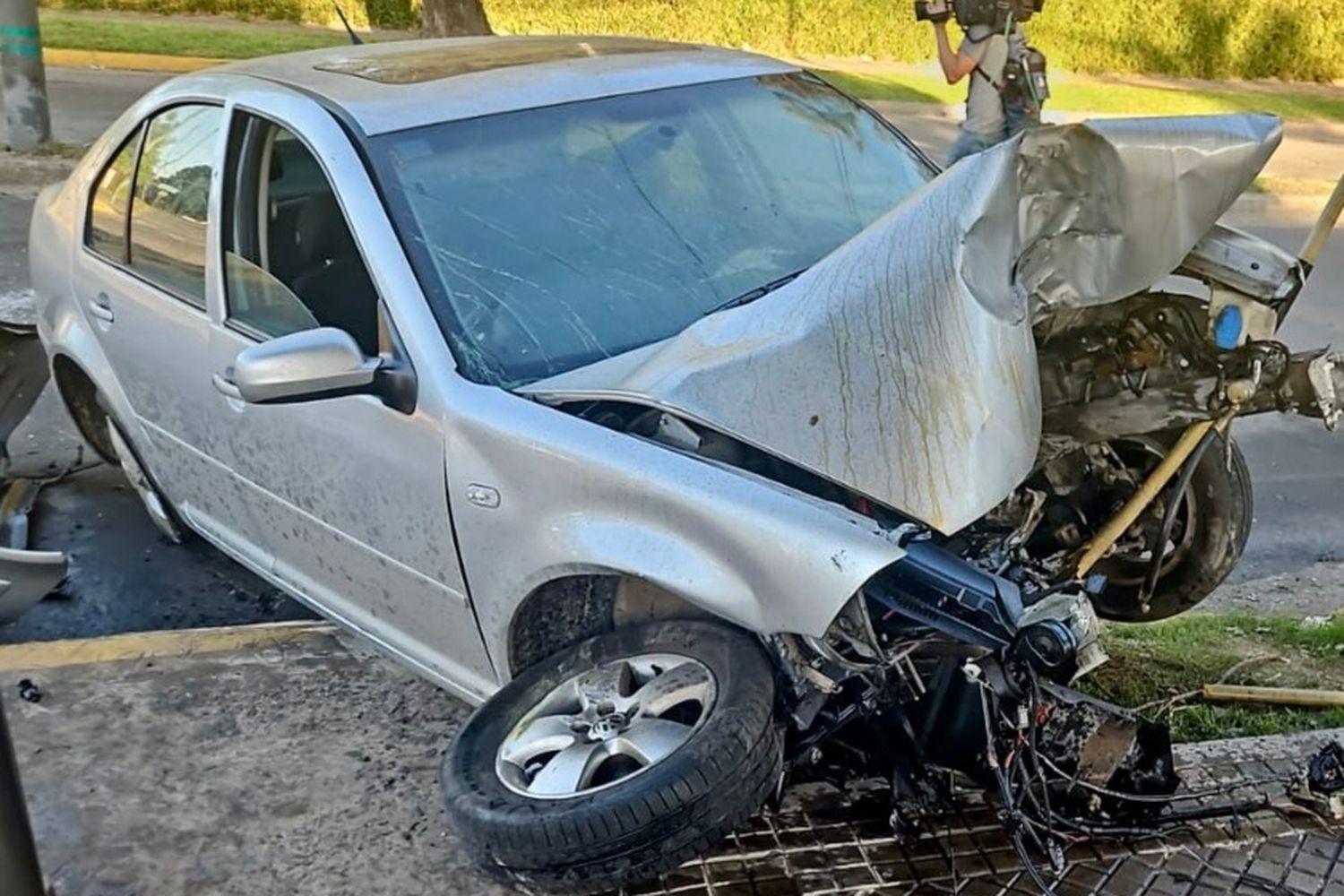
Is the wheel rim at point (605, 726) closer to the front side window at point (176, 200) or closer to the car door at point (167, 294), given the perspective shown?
the car door at point (167, 294)

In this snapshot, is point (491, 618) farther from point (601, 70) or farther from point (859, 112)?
point (859, 112)

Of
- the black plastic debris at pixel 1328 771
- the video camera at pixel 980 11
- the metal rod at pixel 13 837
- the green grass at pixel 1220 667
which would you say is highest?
the video camera at pixel 980 11

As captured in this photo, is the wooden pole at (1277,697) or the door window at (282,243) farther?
the wooden pole at (1277,697)

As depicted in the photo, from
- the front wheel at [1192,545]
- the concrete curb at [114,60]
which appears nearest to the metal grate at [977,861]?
the front wheel at [1192,545]

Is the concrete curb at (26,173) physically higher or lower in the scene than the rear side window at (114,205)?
lower

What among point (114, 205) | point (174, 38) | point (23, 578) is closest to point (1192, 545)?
point (23, 578)

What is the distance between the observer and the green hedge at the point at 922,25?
20.1 meters

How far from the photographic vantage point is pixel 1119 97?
17.6 metres

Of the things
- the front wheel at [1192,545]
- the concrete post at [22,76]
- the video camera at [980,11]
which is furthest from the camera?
the concrete post at [22,76]

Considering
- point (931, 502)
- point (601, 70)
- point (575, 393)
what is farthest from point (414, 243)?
point (931, 502)

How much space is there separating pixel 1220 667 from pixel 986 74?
5616 mm

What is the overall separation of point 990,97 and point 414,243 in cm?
658

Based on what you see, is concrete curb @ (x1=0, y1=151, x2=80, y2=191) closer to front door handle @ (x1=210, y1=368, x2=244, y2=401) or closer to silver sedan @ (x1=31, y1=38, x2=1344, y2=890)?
silver sedan @ (x1=31, y1=38, x2=1344, y2=890)

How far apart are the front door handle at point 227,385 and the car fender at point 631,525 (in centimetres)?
52
